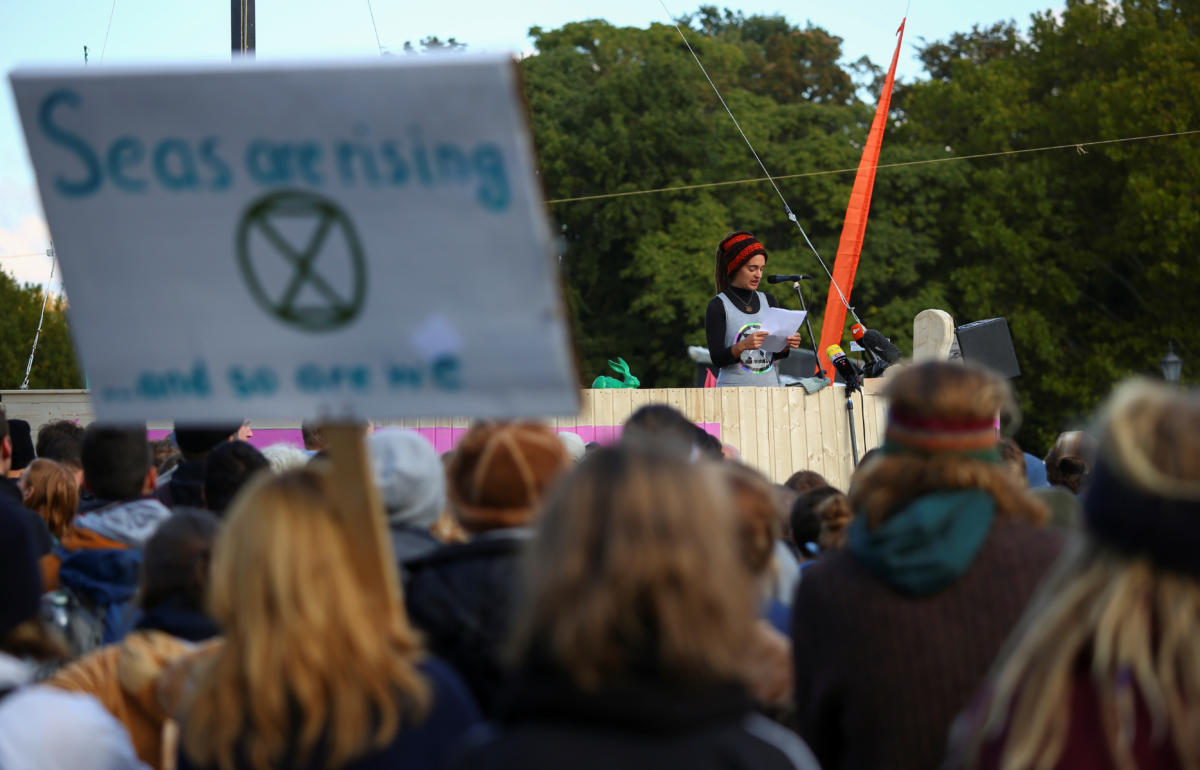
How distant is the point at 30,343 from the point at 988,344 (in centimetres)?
4433

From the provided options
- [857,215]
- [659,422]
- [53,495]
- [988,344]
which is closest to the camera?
[659,422]

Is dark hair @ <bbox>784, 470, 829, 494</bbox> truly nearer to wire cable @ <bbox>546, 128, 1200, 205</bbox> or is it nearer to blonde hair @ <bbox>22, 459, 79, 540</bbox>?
blonde hair @ <bbox>22, 459, 79, 540</bbox>

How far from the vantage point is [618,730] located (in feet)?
5.20

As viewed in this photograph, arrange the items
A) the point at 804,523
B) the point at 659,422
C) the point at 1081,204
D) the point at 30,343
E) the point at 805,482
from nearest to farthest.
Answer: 1. the point at 659,422
2. the point at 804,523
3. the point at 805,482
4. the point at 1081,204
5. the point at 30,343

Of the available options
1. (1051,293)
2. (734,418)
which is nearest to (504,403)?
(734,418)

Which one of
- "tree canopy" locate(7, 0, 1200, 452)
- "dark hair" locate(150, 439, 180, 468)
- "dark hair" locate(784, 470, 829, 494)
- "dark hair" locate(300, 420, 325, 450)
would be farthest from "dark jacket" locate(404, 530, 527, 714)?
"tree canopy" locate(7, 0, 1200, 452)

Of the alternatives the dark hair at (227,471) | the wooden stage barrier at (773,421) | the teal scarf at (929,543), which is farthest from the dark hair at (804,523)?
the wooden stage barrier at (773,421)

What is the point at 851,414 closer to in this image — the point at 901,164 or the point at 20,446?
the point at 20,446

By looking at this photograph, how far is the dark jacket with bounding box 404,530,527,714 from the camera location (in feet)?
8.21

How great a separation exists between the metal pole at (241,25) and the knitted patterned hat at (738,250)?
4.67 meters

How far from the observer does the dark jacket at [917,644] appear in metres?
2.37

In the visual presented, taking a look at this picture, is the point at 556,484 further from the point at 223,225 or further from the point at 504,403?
the point at 223,225

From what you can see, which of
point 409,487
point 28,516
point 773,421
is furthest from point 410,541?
point 773,421

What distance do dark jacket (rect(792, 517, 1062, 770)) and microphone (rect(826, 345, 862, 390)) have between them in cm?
561
